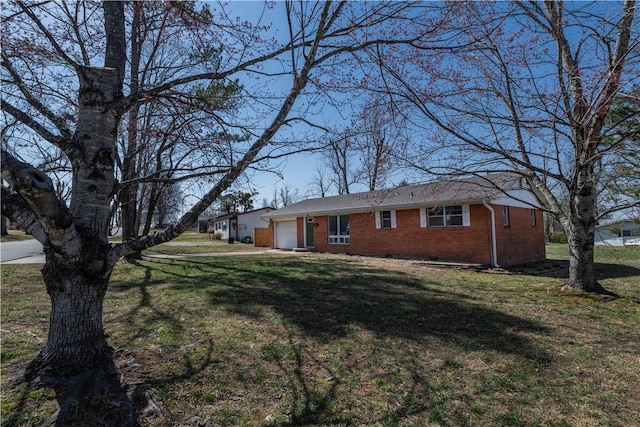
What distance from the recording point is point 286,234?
2350 cm

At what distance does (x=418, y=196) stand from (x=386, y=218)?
2.08 meters

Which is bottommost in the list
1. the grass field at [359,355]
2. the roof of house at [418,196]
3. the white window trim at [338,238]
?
the grass field at [359,355]

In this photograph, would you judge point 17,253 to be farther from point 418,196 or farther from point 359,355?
point 359,355

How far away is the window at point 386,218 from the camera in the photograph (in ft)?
53.5

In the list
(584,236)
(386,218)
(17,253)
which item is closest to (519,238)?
(386,218)

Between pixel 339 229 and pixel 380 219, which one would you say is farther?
pixel 339 229

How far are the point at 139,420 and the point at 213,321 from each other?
8.66ft

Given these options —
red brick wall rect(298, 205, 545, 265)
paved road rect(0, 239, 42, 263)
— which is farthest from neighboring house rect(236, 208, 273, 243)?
red brick wall rect(298, 205, 545, 265)

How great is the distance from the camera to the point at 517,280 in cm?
986

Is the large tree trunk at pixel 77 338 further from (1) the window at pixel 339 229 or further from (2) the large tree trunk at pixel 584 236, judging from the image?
(1) the window at pixel 339 229

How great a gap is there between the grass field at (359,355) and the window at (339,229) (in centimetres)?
1074

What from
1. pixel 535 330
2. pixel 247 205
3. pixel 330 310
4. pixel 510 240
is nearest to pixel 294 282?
pixel 330 310

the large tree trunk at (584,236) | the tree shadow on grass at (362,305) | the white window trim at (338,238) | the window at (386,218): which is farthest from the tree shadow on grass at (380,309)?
the white window trim at (338,238)

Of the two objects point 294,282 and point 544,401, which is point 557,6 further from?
point 294,282
